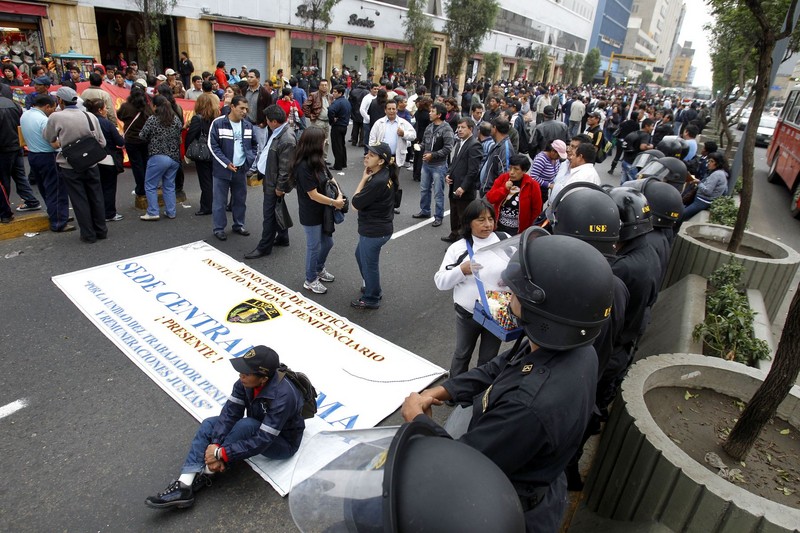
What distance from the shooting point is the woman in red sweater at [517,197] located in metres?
5.71

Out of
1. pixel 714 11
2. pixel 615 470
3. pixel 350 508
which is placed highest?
pixel 714 11

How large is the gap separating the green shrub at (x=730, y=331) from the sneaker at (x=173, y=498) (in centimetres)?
398

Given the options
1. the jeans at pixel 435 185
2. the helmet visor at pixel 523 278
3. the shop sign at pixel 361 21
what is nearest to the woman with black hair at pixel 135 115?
the jeans at pixel 435 185

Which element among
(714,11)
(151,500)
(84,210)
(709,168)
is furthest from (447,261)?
(714,11)

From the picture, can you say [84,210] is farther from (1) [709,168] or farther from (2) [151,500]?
(1) [709,168]

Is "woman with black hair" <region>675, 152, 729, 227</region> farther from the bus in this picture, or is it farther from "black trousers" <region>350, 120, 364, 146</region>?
"black trousers" <region>350, 120, 364, 146</region>

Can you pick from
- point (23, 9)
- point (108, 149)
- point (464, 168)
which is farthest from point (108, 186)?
point (23, 9)

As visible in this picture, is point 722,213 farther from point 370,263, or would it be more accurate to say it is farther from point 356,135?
point 356,135

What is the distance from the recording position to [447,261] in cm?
385

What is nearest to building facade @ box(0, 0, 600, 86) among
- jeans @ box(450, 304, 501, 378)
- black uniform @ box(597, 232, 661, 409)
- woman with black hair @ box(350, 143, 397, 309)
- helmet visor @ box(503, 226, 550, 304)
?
woman with black hair @ box(350, 143, 397, 309)

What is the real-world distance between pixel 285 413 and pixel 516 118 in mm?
9930

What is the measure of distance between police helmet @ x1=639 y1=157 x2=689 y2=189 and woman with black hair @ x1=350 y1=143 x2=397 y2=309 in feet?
9.24

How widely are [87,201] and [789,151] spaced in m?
17.0

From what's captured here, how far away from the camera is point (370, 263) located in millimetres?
5484
